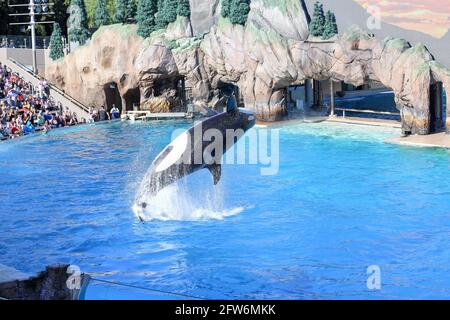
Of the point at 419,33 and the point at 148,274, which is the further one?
the point at 419,33

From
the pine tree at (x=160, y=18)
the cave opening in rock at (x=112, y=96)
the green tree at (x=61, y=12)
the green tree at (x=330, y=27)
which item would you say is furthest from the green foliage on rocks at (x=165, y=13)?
the green tree at (x=61, y=12)

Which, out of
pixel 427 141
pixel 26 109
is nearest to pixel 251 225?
pixel 427 141

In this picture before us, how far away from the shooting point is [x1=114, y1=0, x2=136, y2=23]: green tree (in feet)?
96.3

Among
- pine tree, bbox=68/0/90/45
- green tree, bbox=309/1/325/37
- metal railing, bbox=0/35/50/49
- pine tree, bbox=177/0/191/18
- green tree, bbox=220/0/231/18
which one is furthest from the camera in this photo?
metal railing, bbox=0/35/50/49

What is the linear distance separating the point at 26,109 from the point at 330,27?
11.9 metres

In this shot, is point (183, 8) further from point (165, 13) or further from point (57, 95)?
point (57, 95)

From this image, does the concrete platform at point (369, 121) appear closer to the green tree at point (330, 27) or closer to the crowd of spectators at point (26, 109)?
the green tree at point (330, 27)

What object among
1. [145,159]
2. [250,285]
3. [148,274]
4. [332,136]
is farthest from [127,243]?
[332,136]

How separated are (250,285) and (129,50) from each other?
21.0 metres

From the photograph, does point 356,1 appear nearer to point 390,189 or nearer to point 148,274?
point 390,189

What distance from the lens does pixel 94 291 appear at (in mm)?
5254

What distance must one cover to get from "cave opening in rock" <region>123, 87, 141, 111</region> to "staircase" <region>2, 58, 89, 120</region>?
5.76ft

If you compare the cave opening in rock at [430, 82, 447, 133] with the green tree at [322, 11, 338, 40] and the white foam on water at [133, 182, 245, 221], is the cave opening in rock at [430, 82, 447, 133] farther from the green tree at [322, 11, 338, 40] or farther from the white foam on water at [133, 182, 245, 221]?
the white foam on water at [133, 182, 245, 221]

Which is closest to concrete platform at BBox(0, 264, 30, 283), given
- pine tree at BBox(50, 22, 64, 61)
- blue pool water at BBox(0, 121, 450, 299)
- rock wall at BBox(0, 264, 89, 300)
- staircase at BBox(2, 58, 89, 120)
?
rock wall at BBox(0, 264, 89, 300)
